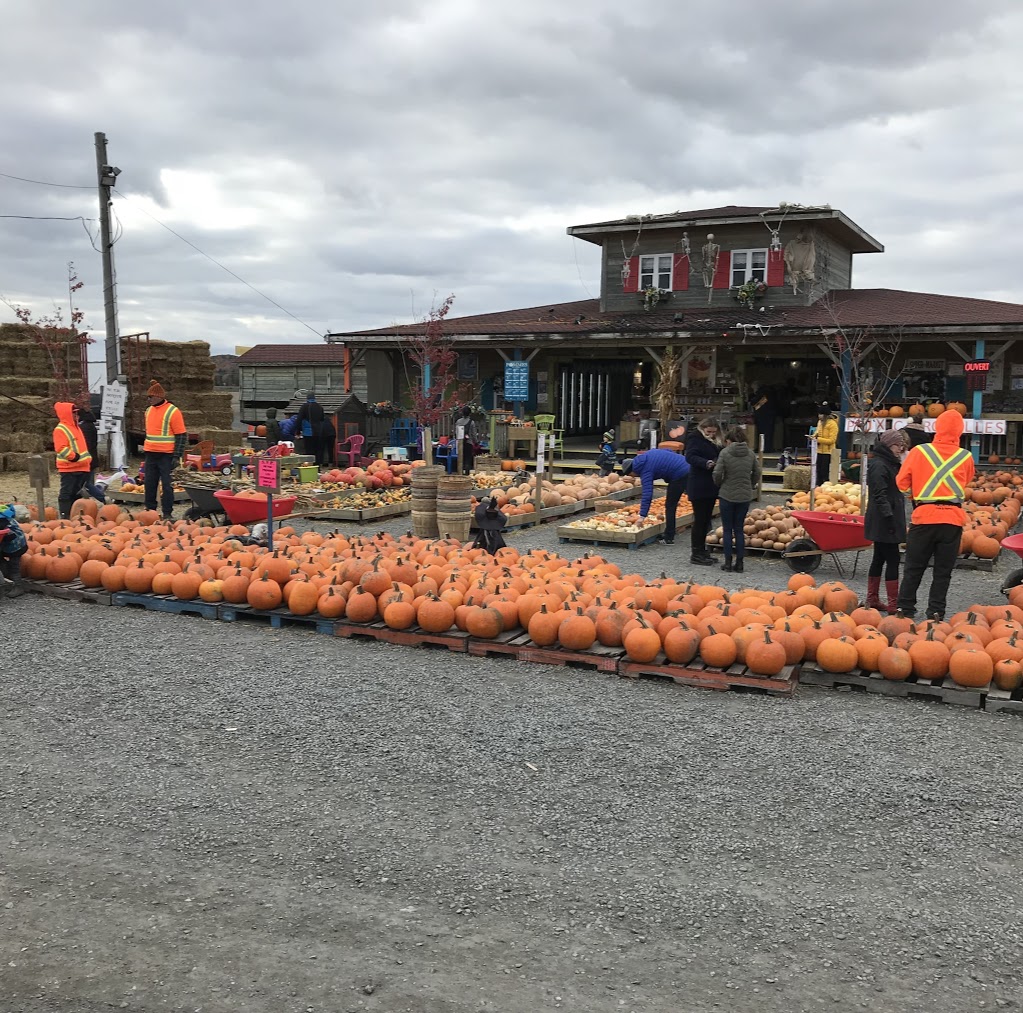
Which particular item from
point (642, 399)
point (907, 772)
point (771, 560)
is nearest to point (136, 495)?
point (771, 560)

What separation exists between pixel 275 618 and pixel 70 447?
5.39 metres

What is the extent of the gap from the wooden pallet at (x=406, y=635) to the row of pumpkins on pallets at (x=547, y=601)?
7cm

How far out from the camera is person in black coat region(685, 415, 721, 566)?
10.1 m

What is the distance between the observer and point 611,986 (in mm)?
2840

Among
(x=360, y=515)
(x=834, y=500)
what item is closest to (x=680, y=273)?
(x=834, y=500)

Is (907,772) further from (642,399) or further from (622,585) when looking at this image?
(642,399)

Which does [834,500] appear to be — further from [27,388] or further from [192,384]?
[27,388]

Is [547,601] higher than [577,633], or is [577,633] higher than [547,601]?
[547,601]

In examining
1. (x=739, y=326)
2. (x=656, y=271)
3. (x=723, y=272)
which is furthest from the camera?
(x=656, y=271)

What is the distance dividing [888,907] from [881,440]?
17.3 feet

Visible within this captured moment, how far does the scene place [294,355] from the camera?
128ft

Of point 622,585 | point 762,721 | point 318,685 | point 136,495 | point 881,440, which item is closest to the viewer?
point 762,721

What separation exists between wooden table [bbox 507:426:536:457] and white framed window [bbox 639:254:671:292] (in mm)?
5367

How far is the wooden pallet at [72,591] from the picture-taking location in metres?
7.94
